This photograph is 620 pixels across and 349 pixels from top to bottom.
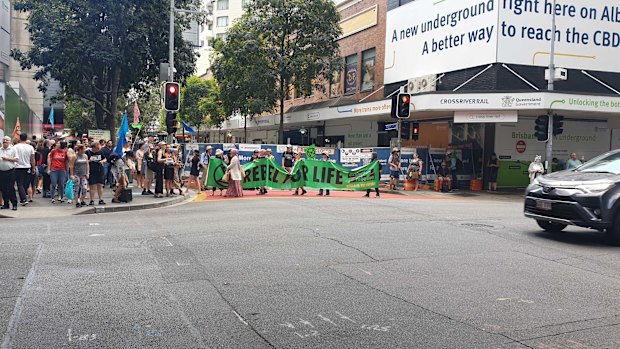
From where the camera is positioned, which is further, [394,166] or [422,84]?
[422,84]

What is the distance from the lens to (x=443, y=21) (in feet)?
83.4

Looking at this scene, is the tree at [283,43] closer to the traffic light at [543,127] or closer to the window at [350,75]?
the window at [350,75]

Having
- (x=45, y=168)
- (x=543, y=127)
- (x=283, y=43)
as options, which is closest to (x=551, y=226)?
(x=543, y=127)

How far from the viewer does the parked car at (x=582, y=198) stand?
8.89 meters

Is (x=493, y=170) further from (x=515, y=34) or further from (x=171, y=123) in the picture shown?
(x=171, y=123)

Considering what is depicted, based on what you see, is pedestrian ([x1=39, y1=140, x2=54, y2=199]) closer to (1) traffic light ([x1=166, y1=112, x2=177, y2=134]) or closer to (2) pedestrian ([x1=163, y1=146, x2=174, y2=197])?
(2) pedestrian ([x1=163, y1=146, x2=174, y2=197])

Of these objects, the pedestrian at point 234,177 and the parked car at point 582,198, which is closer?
the parked car at point 582,198

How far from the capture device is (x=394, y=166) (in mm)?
22641

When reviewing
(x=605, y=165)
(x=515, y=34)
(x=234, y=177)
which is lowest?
(x=234, y=177)

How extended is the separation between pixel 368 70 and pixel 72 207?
21.6m

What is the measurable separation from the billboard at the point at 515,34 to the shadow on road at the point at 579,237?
45.0 feet

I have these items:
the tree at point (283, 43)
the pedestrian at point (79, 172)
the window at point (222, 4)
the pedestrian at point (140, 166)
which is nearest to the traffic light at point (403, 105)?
the pedestrian at point (140, 166)

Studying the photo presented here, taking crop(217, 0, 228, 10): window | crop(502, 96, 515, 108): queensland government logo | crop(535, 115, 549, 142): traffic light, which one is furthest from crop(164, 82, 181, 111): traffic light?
crop(217, 0, 228, 10): window

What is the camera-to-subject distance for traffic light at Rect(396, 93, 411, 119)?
2072 cm
